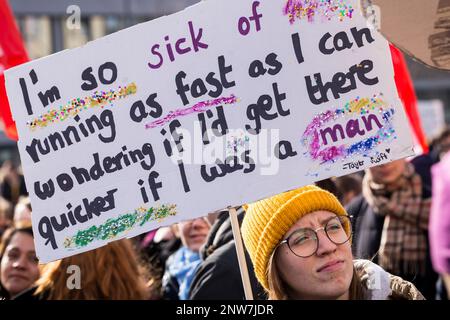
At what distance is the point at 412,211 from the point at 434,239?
3.95 metres

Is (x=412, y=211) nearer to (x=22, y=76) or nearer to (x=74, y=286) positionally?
(x=74, y=286)

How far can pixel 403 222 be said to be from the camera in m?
5.57

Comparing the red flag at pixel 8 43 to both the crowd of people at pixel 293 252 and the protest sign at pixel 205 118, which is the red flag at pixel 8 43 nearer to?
the crowd of people at pixel 293 252

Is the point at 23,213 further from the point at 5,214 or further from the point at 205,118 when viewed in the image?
the point at 5,214

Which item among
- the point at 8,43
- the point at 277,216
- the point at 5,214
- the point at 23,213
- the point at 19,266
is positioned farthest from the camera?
the point at 5,214

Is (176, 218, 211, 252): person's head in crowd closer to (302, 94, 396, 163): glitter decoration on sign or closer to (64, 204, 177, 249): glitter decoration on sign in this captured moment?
(64, 204, 177, 249): glitter decoration on sign

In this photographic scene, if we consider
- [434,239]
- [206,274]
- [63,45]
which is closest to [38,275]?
[206,274]

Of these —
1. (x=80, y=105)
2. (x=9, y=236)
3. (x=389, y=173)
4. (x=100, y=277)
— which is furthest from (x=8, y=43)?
(x=80, y=105)

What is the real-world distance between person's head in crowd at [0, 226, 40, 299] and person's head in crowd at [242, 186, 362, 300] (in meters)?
1.69

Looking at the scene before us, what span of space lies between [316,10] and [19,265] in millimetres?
2143

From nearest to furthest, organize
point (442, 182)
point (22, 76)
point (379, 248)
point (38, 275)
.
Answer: point (442, 182) < point (22, 76) < point (38, 275) < point (379, 248)

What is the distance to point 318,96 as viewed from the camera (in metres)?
3.06

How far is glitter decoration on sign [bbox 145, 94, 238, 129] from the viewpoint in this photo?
10.1ft
